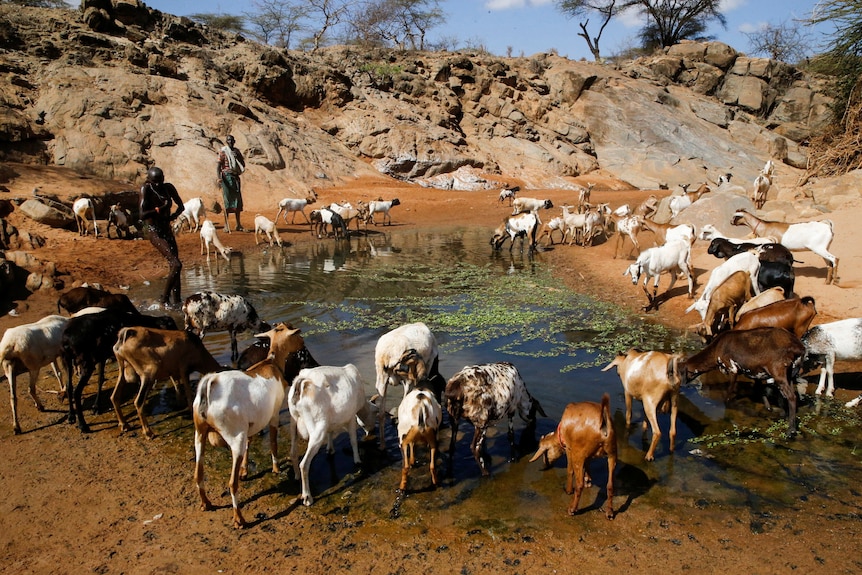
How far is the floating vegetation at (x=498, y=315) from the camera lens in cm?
965

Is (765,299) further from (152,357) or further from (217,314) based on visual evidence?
(152,357)

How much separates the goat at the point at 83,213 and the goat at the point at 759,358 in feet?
54.1

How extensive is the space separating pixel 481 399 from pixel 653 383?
5.95 ft

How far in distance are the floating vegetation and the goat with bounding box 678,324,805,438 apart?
188 cm

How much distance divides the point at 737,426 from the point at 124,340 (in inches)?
271

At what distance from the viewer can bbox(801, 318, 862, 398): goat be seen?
7246 millimetres

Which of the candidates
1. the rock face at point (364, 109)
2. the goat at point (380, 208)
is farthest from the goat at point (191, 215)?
Answer: the goat at point (380, 208)

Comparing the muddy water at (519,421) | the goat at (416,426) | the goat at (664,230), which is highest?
the goat at (664,230)

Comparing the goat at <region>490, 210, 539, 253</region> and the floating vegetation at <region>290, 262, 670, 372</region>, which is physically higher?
the goat at <region>490, 210, 539, 253</region>

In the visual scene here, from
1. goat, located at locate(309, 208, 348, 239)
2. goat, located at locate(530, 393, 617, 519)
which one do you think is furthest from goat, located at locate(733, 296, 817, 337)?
goat, located at locate(309, 208, 348, 239)

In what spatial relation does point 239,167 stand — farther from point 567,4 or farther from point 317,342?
point 567,4

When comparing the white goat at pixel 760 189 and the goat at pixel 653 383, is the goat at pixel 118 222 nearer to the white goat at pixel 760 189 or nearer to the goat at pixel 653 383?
the goat at pixel 653 383

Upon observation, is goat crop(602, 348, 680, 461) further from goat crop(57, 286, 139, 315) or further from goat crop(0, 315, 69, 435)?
goat crop(57, 286, 139, 315)

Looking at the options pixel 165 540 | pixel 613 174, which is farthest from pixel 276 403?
pixel 613 174
